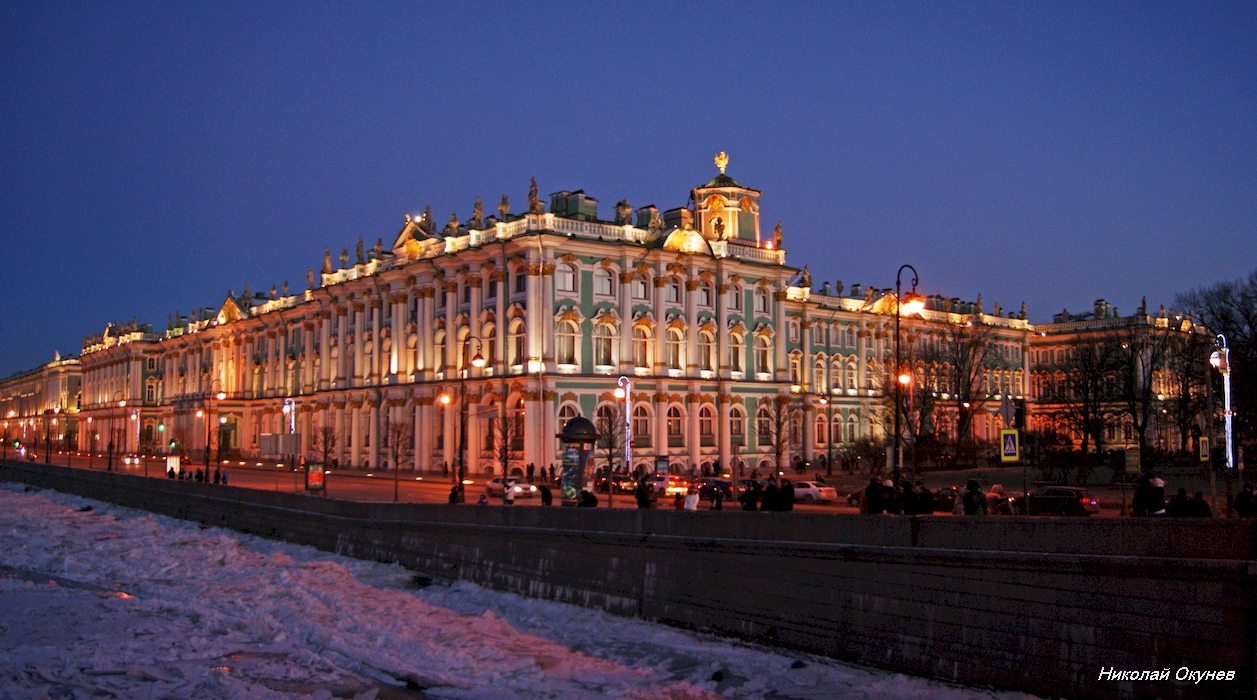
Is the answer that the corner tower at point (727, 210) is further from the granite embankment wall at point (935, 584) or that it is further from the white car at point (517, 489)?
the granite embankment wall at point (935, 584)

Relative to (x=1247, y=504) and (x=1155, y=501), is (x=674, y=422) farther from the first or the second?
(x=1155, y=501)

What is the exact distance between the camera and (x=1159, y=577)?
1506cm

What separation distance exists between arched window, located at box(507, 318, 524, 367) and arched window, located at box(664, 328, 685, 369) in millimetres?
9842

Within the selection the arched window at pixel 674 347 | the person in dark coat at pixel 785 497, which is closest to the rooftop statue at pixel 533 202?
the arched window at pixel 674 347

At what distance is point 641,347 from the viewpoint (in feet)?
213

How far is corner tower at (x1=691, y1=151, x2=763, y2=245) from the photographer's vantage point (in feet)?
243

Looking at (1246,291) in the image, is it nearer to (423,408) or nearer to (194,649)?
(423,408)

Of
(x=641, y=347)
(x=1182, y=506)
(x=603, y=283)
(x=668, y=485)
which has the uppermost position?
(x=603, y=283)

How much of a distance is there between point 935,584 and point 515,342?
45.4 m

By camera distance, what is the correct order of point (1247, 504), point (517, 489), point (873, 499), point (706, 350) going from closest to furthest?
1. point (1247, 504)
2. point (873, 499)
3. point (517, 489)
4. point (706, 350)

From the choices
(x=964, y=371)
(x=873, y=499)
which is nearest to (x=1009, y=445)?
(x=873, y=499)

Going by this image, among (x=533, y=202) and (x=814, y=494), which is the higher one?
(x=533, y=202)

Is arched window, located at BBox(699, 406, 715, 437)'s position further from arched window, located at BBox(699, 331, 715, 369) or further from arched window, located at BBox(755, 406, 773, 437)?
arched window, located at BBox(755, 406, 773, 437)

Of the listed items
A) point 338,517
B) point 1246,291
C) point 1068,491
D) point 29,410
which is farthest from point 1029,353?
point 29,410
